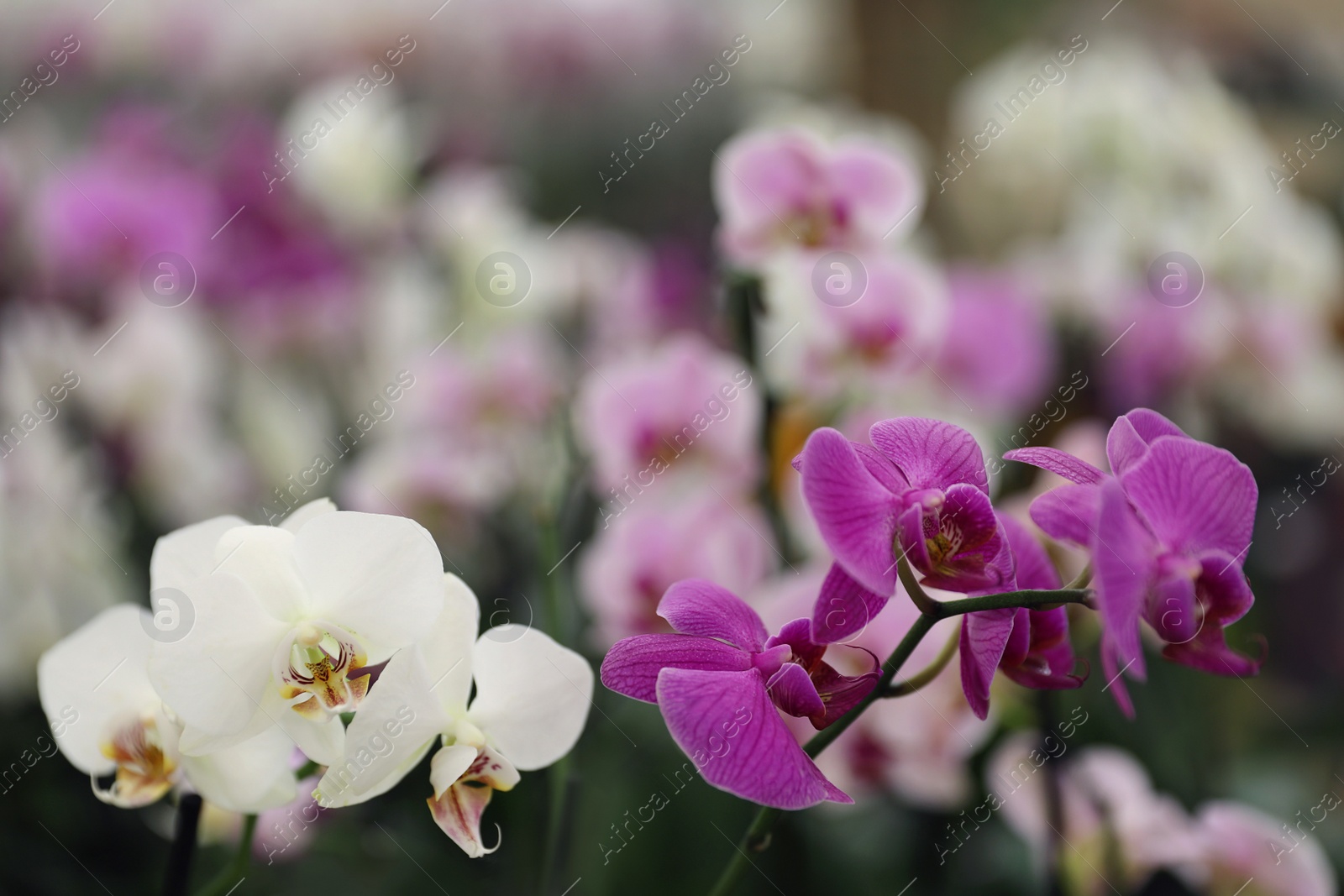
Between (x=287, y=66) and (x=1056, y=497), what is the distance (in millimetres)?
1552

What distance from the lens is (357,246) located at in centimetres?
85

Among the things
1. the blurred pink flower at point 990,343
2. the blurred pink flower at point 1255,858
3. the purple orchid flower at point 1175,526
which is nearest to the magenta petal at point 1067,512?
the purple orchid flower at point 1175,526

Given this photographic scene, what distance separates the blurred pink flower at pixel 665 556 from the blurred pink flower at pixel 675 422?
2.0 inches

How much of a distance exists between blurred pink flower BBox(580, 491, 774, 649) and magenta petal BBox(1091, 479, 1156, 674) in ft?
0.71

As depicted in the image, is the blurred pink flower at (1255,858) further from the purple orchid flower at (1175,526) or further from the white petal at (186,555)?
the white petal at (186,555)

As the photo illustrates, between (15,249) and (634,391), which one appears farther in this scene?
(15,249)

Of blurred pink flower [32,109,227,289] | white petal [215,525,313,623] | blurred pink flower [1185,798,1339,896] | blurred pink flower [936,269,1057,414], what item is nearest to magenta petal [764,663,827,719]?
white petal [215,525,313,623]

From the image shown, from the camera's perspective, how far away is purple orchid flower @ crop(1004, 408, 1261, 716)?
0.22m

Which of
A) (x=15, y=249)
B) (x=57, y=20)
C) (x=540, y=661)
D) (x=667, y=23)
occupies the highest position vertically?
(x=57, y=20)

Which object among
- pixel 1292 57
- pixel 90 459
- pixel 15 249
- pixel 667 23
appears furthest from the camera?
pixel 667 23

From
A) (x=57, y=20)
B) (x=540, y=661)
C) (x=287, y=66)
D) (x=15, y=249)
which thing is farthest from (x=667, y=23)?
(x=540, y=661)

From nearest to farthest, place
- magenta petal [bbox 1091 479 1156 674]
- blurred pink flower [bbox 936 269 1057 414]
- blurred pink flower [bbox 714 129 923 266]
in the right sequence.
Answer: magenta petal [bbox 1091 479 1156 674] → blurred pink flower [bbox 714 129 923 266] → blurred pink flower [bbox 936 269 1057 414]

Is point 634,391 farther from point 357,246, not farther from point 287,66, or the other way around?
point 287,66

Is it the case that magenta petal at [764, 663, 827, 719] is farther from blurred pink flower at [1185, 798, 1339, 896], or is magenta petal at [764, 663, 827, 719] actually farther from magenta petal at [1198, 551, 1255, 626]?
blurred pink flower at [1185, 798, 1339, 896]
